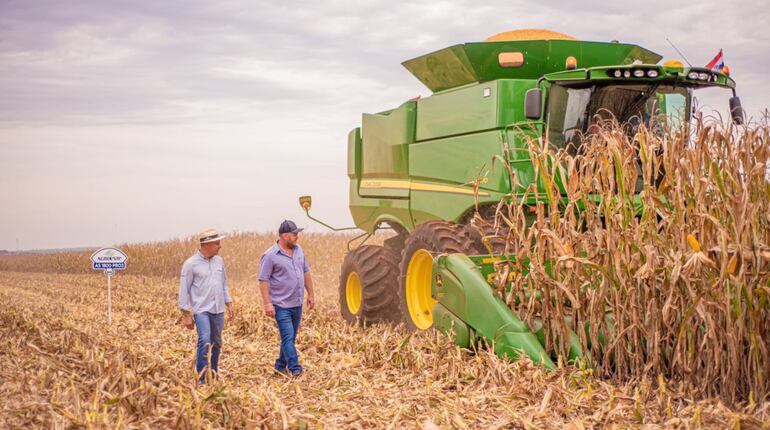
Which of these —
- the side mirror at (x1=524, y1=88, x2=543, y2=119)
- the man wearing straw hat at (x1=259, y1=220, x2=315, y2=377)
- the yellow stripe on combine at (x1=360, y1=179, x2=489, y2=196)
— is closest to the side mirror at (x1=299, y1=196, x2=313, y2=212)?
the yellow stripe on combine at (x1=360, y1=179, x2=489, y2=196)

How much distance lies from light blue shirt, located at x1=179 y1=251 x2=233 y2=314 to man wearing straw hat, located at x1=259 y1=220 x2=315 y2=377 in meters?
0.48

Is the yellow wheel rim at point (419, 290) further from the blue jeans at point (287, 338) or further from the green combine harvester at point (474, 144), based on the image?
the blue jeans at point (287, 338)

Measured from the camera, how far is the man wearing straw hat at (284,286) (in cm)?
739

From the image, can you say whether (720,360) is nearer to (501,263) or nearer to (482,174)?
(501,263)

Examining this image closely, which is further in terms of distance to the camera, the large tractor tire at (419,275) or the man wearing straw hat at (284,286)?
the large tractor tire at (419,275)

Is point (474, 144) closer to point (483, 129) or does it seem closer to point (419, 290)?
point (483, 129)

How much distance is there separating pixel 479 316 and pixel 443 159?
2562 mm

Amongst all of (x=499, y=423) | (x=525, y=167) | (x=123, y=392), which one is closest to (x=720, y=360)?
(x=499, y=423)

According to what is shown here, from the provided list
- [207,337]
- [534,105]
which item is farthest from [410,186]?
[207,337]

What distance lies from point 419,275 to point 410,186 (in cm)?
158

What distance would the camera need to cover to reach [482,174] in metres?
8.17

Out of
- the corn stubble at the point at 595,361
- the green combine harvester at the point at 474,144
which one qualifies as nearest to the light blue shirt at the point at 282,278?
the corn stubble at the point at 595,361

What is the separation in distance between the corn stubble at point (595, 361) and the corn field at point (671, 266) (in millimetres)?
14

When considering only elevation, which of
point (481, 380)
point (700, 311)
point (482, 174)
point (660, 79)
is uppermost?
point (660, 79)
